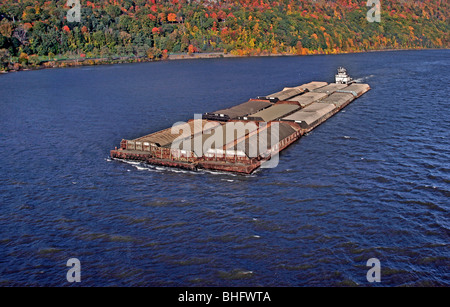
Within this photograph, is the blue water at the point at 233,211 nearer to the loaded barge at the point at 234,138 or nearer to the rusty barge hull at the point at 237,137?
the rusty barge hull at the point at 237,137

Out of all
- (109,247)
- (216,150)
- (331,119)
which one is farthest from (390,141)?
(109,247)

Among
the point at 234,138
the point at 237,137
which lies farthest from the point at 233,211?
the point at 237,137

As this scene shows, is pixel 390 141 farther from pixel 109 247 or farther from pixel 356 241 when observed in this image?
pixel 109 247

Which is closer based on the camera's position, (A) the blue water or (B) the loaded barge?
(A) the blue water

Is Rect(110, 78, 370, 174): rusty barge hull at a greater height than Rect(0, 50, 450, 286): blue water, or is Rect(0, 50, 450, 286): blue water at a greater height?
Rect(110, 78, 370, 174): rusty barge hull

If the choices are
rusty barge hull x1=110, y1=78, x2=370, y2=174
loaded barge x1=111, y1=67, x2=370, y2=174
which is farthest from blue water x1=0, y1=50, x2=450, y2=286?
loaded barge x1=111, y1=67, x2=370, y2=174

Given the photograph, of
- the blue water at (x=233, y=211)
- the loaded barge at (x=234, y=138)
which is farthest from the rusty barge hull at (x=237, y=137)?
the blue water at (x=233, y=211)

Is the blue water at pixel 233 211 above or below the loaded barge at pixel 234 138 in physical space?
below

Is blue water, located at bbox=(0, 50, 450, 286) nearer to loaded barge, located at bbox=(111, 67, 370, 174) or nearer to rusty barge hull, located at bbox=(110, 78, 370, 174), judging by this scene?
rusty barge hull, located at bbox=(110, 78, 370, 174)
